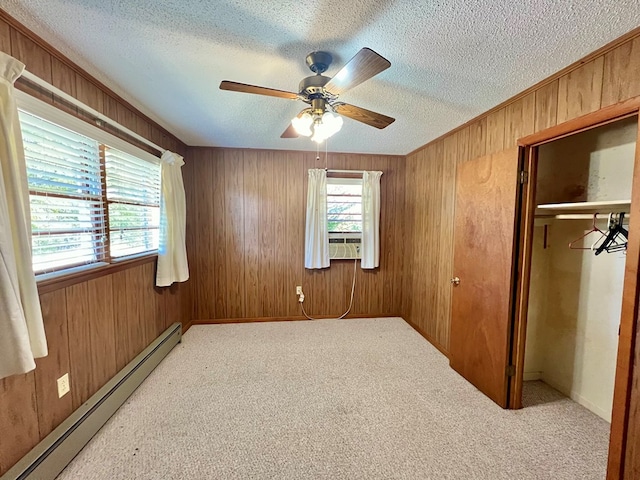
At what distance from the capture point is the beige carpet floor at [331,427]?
1.50 metres

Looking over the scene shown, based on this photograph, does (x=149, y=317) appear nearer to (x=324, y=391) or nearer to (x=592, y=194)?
(x=324, y=391)

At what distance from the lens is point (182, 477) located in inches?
56.6

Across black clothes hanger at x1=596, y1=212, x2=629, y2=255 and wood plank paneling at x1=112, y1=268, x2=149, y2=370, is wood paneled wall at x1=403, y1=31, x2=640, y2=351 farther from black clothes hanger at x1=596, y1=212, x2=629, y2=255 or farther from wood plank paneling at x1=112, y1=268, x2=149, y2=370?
wood plank paneling at x1=112, y1=268, x2=149, y2=370

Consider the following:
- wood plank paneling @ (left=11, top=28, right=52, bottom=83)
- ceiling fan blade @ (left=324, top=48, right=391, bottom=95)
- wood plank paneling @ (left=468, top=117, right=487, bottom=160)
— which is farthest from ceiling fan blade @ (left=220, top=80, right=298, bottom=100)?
wood plank paneling @ (left=468, top=117, right=487, bottom=160)

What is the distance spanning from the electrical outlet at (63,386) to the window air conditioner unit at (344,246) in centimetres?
276

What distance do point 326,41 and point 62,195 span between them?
1779 millimetres

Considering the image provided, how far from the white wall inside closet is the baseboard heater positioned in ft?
10.9

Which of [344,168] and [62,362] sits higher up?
[344,168]

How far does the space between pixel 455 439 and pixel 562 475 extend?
0.53 m

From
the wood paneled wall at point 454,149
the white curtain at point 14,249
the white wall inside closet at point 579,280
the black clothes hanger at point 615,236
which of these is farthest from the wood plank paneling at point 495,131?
the white curtain at point 14,249

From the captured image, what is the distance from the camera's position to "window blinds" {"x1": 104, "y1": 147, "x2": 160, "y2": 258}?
2.08m

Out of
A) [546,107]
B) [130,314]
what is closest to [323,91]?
[546,107]

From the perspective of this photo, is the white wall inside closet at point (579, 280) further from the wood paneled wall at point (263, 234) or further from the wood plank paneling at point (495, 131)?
the wood paneled wall at point (263, 234)

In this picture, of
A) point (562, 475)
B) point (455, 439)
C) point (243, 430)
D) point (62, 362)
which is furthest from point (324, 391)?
point (62, 362)
